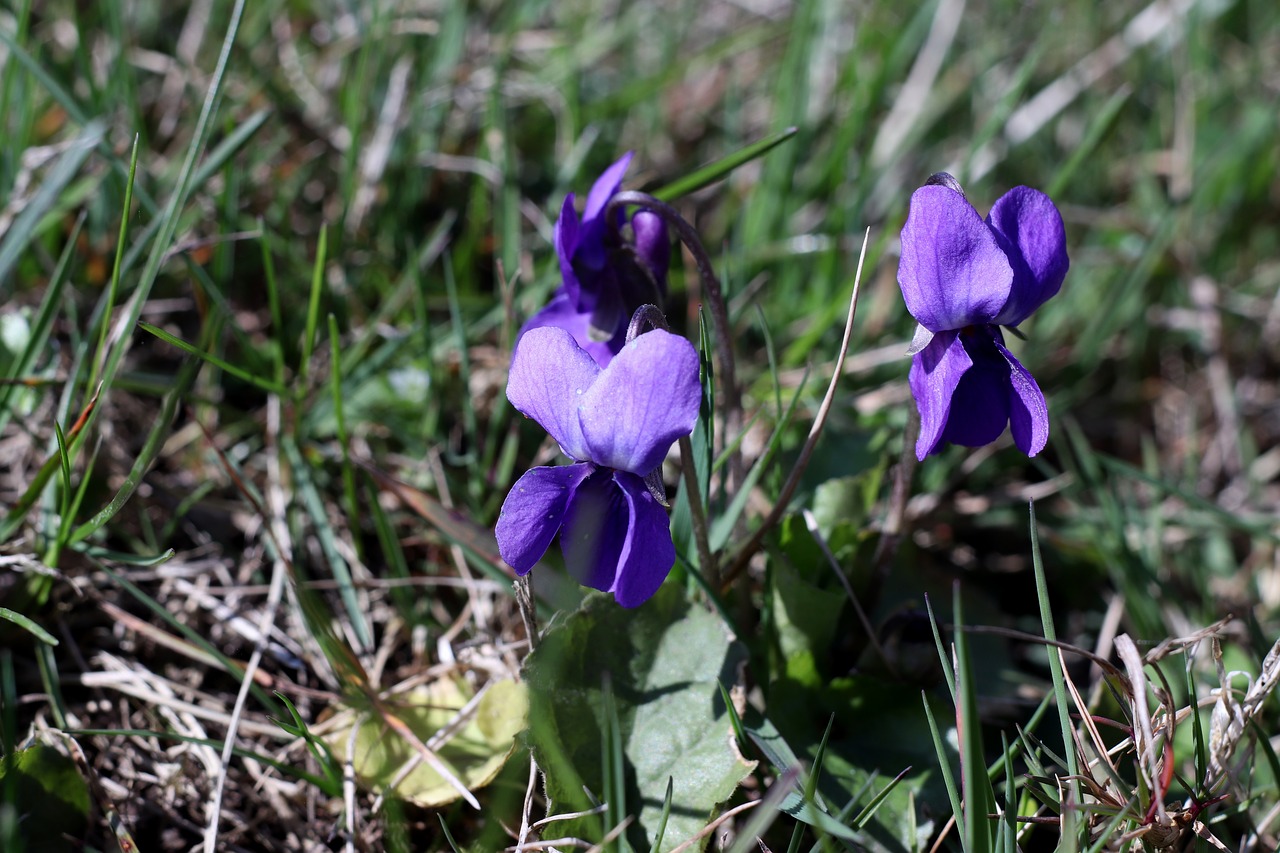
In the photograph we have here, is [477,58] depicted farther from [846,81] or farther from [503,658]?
[503,658]

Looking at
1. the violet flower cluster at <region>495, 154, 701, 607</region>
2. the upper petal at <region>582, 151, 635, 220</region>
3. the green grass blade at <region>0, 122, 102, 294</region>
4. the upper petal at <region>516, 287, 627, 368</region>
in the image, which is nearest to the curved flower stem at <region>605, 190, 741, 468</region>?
the upper petal at <region>582, 151, 635, 220</region>

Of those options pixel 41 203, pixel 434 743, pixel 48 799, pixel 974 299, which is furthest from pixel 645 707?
pixel 41 203

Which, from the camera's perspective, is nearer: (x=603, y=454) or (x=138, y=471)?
(x=603, y=454)

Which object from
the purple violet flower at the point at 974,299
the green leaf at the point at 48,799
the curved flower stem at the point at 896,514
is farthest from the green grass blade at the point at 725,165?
the green leaf at the point at 48,799

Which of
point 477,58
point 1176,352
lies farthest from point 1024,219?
point 477,58

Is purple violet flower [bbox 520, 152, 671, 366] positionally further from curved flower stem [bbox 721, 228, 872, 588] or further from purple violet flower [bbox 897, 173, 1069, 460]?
purple violet flower [bbox 897, 173, 1069, 460]

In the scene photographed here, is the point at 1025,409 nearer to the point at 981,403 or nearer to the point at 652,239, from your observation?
the point at 981,403
